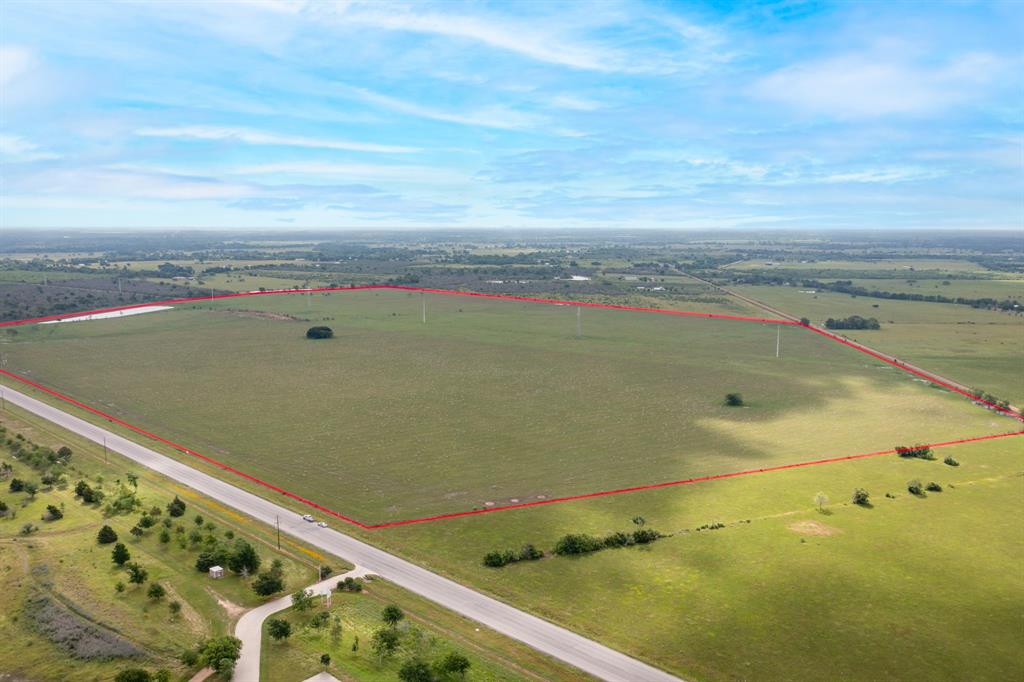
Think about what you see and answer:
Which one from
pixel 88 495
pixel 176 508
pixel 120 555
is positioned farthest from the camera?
pixel 88 495

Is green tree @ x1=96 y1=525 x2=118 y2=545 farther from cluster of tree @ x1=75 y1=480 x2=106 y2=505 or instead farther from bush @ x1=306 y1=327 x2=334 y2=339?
bush @ x1=306 y1=327 x2=334 y2=339

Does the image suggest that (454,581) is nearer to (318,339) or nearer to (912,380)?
(912,380)

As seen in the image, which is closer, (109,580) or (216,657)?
(216,657)

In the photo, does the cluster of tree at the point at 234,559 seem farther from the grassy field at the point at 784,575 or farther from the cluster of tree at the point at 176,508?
the grassy field at the point at 784,575

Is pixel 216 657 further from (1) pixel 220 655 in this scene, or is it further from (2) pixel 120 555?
(2) pixel 120 555

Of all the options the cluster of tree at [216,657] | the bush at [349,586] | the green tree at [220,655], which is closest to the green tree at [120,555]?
the cluster of tree at [216,657]

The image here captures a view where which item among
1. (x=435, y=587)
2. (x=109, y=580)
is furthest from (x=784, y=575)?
(x=109, y=580)

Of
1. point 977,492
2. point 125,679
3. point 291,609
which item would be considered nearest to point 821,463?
point 977,492
